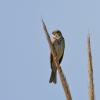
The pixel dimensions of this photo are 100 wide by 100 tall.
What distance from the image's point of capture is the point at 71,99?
357cm

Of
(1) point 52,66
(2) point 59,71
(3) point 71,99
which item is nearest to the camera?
(3) point 71,99

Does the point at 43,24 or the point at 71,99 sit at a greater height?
the point at 43,24

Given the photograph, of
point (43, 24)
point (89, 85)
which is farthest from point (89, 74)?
point (43, 24)

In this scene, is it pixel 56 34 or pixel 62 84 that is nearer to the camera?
pixel 62 84

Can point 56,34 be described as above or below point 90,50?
above

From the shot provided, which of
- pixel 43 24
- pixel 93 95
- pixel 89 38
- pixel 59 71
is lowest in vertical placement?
pixel 93 95

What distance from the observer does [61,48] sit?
15.8 m

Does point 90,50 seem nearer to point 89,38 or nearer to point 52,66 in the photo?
point 89,38

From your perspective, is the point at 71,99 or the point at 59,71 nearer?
the point at 71,99

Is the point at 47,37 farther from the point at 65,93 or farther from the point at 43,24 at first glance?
the point at 65,93

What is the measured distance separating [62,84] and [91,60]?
0.36 metres

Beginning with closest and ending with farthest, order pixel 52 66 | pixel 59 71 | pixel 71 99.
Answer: pixel 71 99 < pixel 59 71 < pixel 52 66

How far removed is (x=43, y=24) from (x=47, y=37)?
14 cm

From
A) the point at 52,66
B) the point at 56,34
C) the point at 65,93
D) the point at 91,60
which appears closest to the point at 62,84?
the point at 65,93
